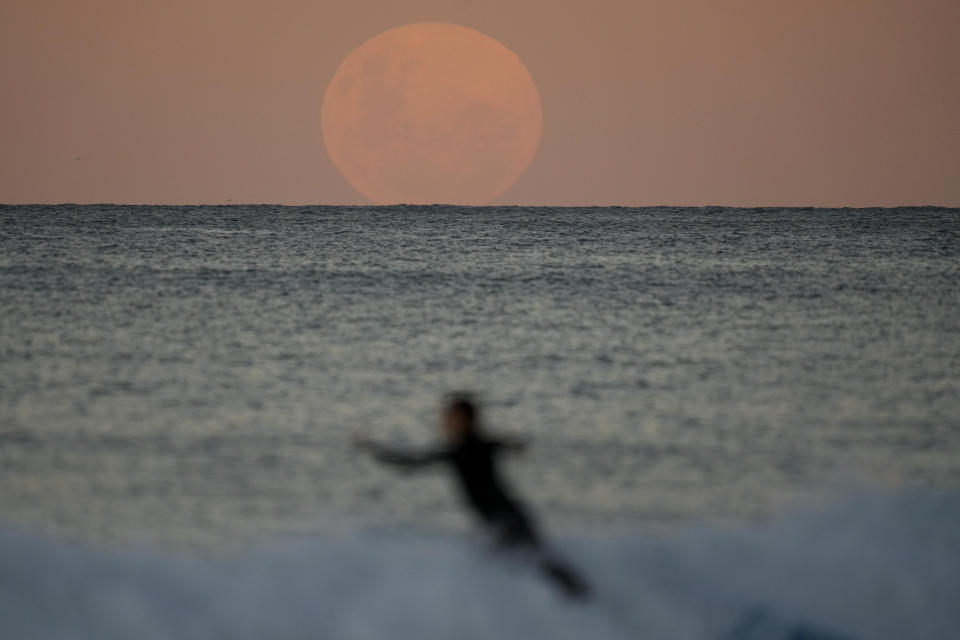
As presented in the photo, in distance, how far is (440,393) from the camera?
83.0 feet

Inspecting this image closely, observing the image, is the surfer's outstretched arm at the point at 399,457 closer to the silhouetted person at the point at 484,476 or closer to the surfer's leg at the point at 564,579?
the silhouetted person at the point at 484,476

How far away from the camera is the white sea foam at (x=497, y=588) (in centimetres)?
1245

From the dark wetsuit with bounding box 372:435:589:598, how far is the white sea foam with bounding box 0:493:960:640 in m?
0.27

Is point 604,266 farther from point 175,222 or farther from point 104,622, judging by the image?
point 175,222

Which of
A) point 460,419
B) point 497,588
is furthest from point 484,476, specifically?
point 497,588

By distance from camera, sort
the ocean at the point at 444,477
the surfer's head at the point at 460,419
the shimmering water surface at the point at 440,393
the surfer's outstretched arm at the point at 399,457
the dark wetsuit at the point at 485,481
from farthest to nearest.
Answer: the shimmering water surface at the point at 440,393 → the ocean at the point at 444,477 → the dark wetsuit at the point at 485,481 → the surfer's head at the point at 460,419 → the surfer's outstretched arm at the point at 399,457

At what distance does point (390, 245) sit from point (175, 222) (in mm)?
50057

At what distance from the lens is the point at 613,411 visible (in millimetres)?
23078

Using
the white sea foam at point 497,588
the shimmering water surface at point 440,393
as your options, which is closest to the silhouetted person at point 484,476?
the white sea foam at point 497,588

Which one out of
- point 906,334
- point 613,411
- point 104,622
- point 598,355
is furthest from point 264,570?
point 906,334

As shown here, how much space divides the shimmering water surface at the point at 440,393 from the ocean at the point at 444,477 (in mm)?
93

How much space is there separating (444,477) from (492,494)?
6.16 metres

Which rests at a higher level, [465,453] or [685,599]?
[465,453]

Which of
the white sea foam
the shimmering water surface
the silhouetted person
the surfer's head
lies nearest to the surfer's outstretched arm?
the silhouetted person
